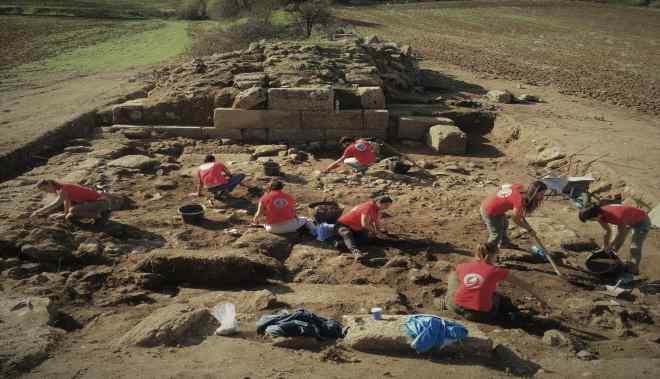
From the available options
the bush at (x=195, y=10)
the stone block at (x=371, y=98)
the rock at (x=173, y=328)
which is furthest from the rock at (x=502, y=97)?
the bush at (x=195, y=10)

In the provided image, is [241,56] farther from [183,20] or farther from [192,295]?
[183,20]

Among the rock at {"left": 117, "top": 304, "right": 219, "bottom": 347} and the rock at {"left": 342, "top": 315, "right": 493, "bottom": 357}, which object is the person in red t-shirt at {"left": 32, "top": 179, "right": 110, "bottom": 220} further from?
the rock at {"left": 342, "top": 315, "right": 493, "bottom": 357}

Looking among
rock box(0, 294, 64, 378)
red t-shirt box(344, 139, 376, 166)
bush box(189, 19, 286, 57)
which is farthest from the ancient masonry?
bush box(189, 19, 286, 57)

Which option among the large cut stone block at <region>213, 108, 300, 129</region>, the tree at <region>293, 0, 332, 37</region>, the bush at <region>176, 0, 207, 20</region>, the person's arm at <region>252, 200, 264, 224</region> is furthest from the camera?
the bush at <region>176, 0, 207, 20</region>

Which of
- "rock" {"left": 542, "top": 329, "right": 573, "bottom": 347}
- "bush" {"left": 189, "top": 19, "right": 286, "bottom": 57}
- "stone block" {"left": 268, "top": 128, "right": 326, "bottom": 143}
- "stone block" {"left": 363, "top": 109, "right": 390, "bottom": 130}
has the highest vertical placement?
"bush" {"left": 189, "top": 19, "right": 286, "bottom": 57}

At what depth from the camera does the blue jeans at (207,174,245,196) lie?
7910mm

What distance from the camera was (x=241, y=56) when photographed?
44.4 feet

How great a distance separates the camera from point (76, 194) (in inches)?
270

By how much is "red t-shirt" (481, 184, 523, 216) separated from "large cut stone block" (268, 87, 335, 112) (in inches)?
207

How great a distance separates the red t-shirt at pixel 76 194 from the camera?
267 inches

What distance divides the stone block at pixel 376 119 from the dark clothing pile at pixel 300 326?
6845 mm

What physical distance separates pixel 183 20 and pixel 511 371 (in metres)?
36.6

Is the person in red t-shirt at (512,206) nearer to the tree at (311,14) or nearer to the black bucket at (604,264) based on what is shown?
the black bucket at (604,264)

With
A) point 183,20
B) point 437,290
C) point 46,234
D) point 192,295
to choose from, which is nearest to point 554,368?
point 437,290
